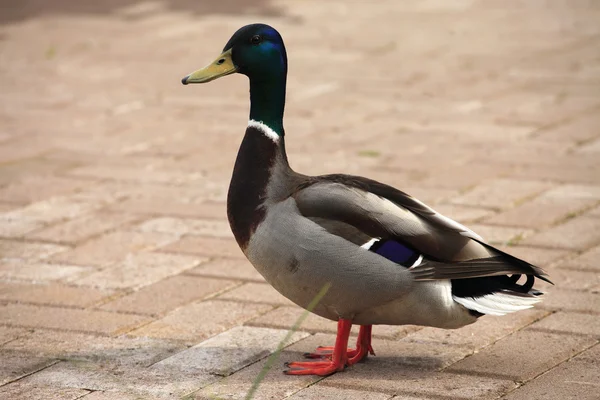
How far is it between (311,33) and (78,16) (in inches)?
109

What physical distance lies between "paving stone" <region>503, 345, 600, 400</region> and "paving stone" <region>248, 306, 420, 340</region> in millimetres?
700

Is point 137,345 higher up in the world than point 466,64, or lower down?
lower down

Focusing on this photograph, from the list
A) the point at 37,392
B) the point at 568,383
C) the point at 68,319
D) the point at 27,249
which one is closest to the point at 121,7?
the point at 27,249

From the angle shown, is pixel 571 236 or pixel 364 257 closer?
pixel 364 257

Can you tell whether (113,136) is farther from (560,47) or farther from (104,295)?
Result: (560,47)

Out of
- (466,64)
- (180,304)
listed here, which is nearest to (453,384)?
(180,304)

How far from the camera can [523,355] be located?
13.8 feet

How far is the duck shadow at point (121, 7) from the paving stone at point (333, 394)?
8527 mm

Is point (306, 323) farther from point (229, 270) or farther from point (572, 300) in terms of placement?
point (572, 300)

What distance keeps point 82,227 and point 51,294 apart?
997 mm

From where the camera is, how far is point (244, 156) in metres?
4.20

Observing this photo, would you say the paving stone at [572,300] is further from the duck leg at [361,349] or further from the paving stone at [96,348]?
the paving stone at [96,348]

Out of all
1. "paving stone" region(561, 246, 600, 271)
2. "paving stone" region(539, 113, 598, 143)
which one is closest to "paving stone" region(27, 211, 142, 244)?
"paving stone" region(561, 246, 600, 271)

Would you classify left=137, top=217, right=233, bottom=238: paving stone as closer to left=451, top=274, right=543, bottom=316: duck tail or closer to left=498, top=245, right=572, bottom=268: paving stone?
left=498, top=245, right=572, bottom=268: paving stone
